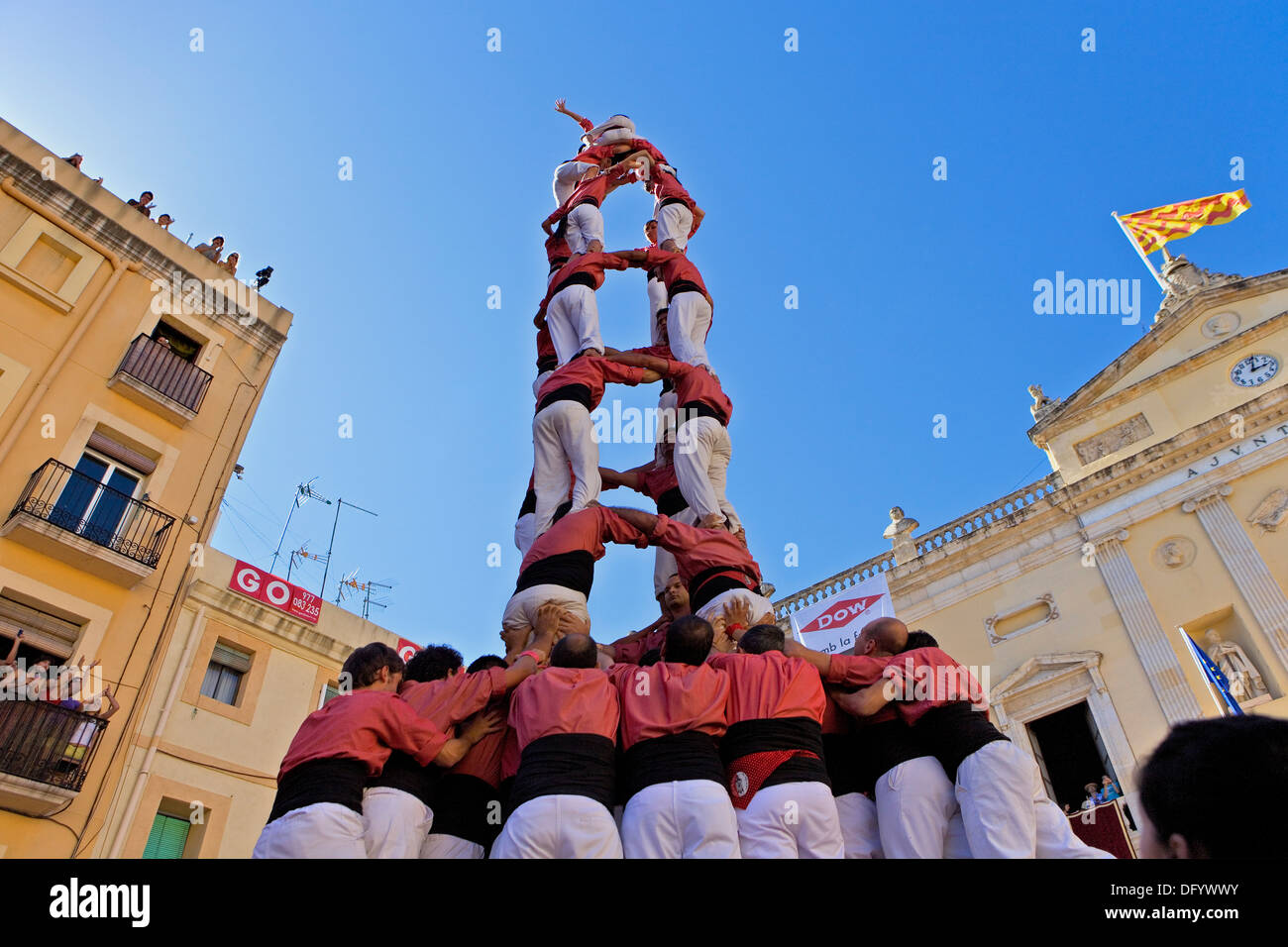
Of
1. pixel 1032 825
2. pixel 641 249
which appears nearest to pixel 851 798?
pixel 1032 825

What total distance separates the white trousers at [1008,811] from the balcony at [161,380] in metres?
17.1

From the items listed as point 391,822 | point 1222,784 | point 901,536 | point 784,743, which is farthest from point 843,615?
point 1222,784

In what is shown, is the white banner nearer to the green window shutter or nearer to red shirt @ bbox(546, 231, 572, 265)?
red shirt @ bbox(546, 231, 572, 265)

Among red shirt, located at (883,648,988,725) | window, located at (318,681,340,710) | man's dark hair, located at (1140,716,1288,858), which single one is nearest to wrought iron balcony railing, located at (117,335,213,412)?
window, located at (318,681,340,710)

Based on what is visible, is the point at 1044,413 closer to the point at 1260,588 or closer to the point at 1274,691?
the point at 1260,588

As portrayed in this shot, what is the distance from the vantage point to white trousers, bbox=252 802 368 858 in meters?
4.46

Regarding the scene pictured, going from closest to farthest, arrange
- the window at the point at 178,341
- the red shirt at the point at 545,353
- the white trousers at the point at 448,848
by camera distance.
→ the white trousers at the point at 448,848
the red shirt at the point at 545,353
the window at the point at 178,341

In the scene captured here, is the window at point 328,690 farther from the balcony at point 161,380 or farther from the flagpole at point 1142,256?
the flagpole at point 1142,256

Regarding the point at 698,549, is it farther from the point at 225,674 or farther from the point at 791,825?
the point at 225,674

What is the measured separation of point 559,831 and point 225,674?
50.7 ft


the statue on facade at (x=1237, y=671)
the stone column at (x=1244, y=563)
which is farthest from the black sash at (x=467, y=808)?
the stone column at (x=1244, y=563)

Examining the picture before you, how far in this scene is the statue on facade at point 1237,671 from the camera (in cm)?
1672

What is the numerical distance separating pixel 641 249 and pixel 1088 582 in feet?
46.2

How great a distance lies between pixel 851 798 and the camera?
5.88 meters
